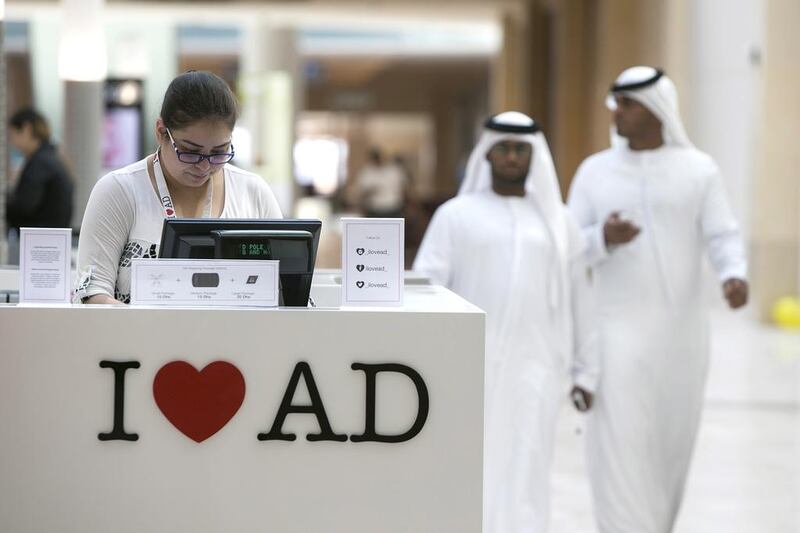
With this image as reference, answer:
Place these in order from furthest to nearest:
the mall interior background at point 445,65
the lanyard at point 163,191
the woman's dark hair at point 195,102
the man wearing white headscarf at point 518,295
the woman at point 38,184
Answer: the mall interior background at point 445,65, the woman at point 38,184, the man wearing white headscarf at point 518,295, the lanyard at point 163,191, the woman's dark hair at point 195,102

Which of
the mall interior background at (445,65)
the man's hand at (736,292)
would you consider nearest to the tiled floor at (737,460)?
the man's hand at (736,292)

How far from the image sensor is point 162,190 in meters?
3.31

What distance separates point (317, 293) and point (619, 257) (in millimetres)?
2118

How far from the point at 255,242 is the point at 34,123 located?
21.4 ft

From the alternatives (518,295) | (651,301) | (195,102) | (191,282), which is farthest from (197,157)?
(651,301)

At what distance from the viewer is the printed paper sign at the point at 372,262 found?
2.99 meters

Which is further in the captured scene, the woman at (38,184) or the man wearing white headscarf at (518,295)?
the woman at (38,184)

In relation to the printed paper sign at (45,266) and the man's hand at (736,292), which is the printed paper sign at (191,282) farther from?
the man's hand at (736,292)

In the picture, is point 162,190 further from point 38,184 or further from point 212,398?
point 38,184

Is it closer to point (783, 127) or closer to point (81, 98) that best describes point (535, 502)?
point (81, 98)

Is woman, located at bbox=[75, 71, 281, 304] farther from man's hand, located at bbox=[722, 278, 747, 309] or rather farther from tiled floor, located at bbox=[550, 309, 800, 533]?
tiled floor, located at bbox=[550, 309, 800, 533]

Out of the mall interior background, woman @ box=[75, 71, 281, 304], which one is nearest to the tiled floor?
woman @ box=[75, 71, 281, 304]

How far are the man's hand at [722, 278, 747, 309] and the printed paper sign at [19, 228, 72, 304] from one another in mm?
3118

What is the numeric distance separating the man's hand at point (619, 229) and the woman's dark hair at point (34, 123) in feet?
16.6
